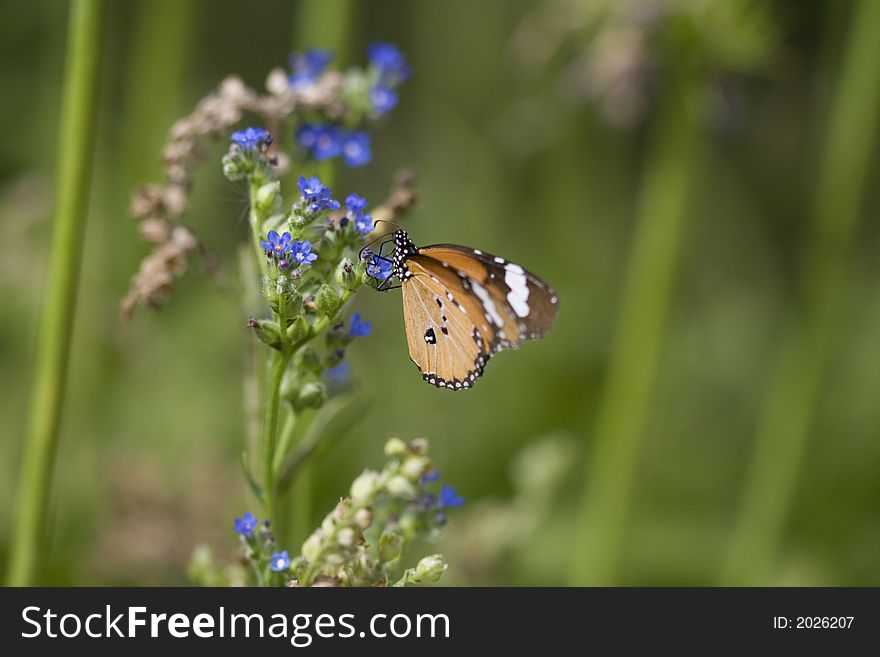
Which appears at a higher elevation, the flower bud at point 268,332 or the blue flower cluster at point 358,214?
the blue flower cluster at point 358,214

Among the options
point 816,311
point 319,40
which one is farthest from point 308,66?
point 816,311

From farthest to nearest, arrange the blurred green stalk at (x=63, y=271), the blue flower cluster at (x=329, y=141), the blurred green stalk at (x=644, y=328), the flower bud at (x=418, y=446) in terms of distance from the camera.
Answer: the blurred green stalk at (x=644, y=328) < the blue flower cluster at (x=329, y=141) < the blurred green stalk at (x=63, y=271) < the flower bud at (x=418, y=446)

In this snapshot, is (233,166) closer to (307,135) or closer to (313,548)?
(307,135)

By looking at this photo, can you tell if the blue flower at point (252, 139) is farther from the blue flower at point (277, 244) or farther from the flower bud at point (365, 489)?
the flower bud at point (365, 489)

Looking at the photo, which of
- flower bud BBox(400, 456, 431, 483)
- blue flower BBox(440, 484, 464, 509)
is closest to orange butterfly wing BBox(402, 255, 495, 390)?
blue flower BBox(440, 484, 464, 509)

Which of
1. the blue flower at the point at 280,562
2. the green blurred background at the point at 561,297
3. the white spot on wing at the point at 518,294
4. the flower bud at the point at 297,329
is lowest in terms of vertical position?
the blue flower at the point at 280,562

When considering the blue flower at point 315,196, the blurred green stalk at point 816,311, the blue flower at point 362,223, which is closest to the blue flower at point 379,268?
the blue flower at point 362,223

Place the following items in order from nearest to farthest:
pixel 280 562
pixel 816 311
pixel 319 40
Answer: pixel 280 562
pixel 319 40
pixel 816 311
